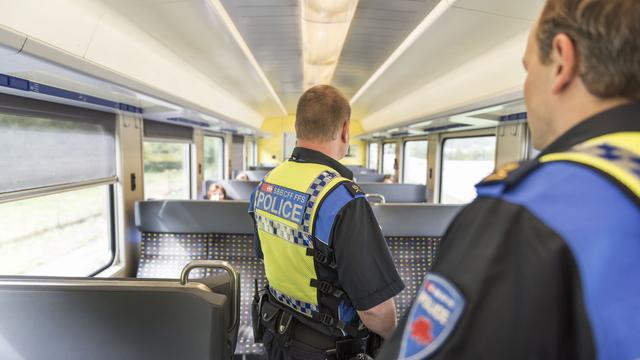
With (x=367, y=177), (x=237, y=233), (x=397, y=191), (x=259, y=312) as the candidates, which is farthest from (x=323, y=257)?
(x=367, y=177)

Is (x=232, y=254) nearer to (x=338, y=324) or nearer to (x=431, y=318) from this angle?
(x=338, y=324)

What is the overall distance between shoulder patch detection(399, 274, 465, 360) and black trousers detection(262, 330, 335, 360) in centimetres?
110

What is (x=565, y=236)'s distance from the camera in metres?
0.43

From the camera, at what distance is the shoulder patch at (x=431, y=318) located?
477mm

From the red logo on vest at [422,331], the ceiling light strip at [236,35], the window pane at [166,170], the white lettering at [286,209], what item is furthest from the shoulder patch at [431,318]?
the window pane at [166,170]

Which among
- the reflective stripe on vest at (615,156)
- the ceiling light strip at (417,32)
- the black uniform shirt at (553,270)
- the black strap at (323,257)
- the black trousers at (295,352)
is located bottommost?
the black trousers at (295,352)

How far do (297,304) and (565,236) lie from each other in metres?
1.29

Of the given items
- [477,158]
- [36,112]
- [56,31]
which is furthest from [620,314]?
Answer: [477,158]

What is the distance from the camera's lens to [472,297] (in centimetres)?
45

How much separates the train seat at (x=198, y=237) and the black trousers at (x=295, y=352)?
4.38 feet

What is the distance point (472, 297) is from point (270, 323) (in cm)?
136

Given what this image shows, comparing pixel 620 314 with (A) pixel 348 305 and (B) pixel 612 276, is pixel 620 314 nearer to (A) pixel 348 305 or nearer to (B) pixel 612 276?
(B) pixel 612 276

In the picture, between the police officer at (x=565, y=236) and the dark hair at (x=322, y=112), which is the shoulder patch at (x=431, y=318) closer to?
the police officer at (x=565, y=236)

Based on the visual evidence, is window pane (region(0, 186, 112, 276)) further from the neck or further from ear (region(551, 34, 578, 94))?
ear (region(551, 34, 578, 94))
